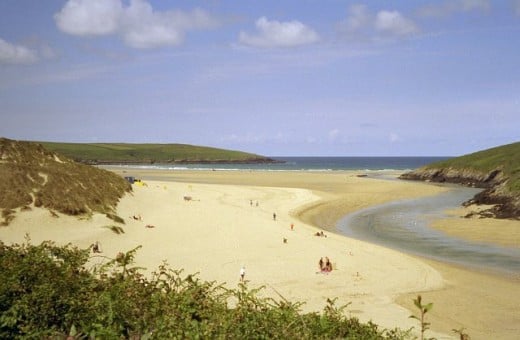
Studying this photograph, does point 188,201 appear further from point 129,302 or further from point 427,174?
point 427,174

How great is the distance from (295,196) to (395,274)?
126 feet

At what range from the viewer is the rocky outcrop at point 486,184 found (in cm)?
4579

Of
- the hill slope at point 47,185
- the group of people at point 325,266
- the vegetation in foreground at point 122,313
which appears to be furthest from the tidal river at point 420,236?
the vegetation in foreground at point 122,313

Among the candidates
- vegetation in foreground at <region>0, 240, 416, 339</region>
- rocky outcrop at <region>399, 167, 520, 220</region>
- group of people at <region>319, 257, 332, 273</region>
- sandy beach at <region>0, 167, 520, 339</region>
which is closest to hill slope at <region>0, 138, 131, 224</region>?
A: sandy beach at <region>0, 167, 520, 339</region>

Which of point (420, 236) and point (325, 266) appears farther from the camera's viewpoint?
point (420, 236)

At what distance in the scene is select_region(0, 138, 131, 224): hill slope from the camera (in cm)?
2741

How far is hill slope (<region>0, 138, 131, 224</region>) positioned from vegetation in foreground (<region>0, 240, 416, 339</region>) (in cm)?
2049

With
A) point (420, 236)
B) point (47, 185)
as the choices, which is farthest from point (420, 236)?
point (47, 185)

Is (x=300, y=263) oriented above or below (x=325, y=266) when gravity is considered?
below

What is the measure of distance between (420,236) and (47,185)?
2515cm

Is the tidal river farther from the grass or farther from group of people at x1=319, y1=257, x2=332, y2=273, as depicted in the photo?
the grass

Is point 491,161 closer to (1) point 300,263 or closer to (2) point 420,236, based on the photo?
(2) point 420,236

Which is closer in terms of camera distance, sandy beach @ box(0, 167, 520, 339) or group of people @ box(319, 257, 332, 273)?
sandy beach @ box(0, 167, 520, 339)

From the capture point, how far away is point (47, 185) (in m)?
29.4
